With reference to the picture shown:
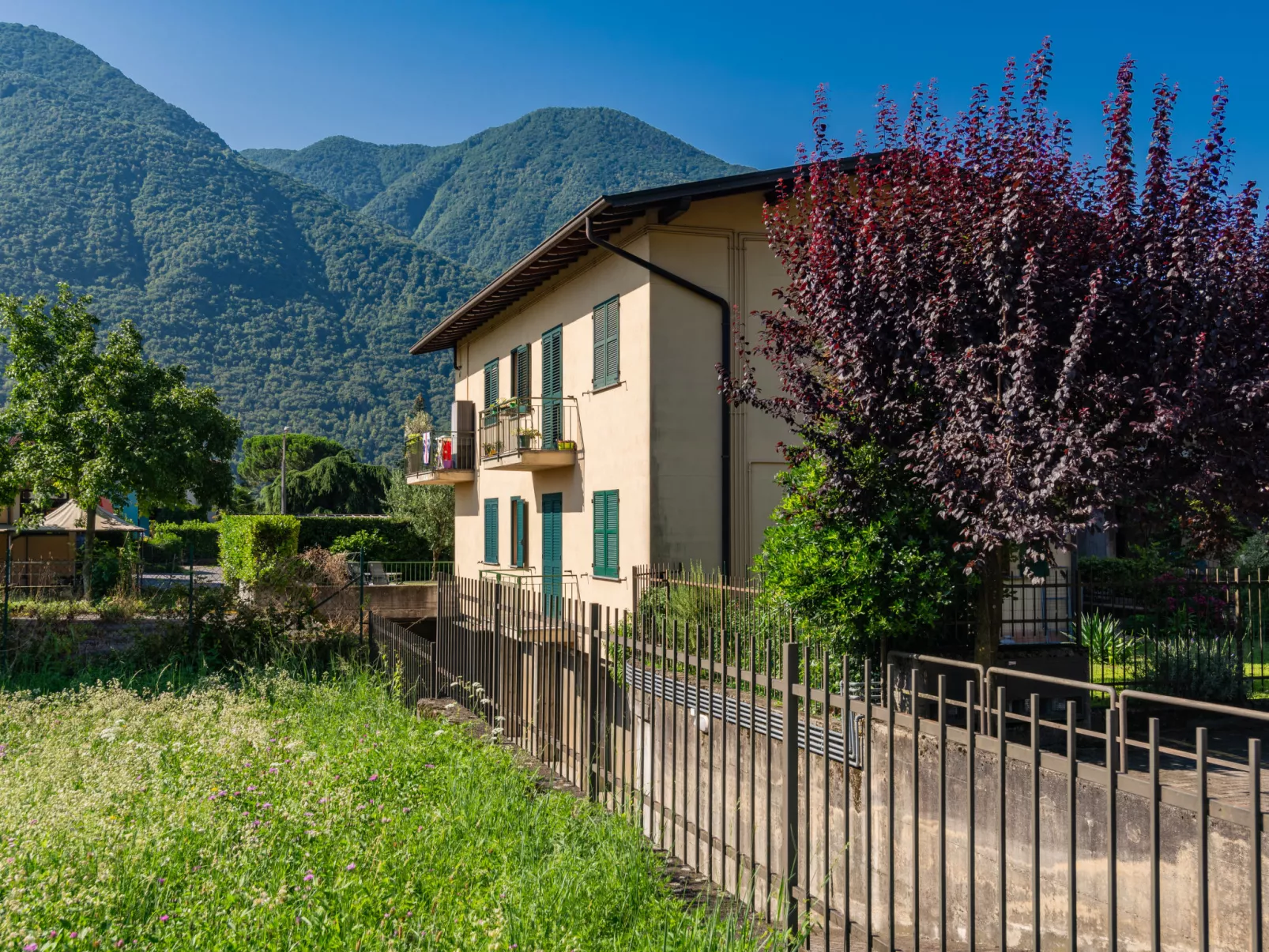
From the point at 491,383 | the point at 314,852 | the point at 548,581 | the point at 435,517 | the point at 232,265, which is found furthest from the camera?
the point at 232,265

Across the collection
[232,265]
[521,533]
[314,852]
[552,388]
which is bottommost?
[314,852]

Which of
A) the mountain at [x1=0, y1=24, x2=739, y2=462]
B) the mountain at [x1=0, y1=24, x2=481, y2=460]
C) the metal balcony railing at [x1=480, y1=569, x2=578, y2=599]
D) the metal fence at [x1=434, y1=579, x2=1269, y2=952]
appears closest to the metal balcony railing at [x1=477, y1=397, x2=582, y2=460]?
the metal balcony railing at [x1=480, y1=569, x2=578, y2=599]

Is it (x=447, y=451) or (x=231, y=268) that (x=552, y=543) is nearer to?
(x=447, y=451)

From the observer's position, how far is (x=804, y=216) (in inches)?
363

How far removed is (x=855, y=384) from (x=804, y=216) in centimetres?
202

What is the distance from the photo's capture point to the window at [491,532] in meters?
22.9

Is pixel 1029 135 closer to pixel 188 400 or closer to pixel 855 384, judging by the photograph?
pixel 855 384

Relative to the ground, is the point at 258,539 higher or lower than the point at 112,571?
higher

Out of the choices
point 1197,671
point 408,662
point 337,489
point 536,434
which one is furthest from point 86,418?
point 337,489

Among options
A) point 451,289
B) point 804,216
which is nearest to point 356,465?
point 804,216

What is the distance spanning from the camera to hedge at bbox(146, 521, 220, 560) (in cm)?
4672

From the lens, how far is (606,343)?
1658 centimetres

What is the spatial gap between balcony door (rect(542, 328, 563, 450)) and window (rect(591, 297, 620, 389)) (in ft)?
5.15

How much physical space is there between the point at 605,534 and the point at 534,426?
12.5 ft
